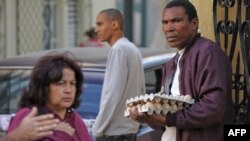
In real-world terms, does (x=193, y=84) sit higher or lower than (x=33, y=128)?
higher

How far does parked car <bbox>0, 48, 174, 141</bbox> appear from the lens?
6816mm

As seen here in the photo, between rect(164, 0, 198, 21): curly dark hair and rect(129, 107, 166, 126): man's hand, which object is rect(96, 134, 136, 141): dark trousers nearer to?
rect(129, 107, 166, 126): man's hand

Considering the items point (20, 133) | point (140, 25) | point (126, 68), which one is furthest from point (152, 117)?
point (140, 25)

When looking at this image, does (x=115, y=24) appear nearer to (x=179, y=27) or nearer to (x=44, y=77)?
(x=179, y=27)

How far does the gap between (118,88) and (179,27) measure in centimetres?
183

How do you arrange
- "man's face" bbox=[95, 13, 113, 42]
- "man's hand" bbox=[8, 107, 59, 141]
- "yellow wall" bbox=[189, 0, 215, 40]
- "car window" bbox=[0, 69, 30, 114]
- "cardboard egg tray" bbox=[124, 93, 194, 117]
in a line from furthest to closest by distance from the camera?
"car window" bbox=[0, 69, 30, 114] < "man's face" bbox=[95, 13, 113, 42] < "yellow wall" bbox=[189, 0, 215, 40] < "cardboard egg tray" bbox=[124, 93, 194, 117] < "man's hand" bbox=[8, 107, 59, 141]

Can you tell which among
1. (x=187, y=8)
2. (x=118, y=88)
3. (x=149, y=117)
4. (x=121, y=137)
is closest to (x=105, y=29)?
(x=118, y=88)

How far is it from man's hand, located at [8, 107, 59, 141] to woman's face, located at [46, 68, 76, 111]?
20 centimetres

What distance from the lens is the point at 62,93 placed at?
4078 mm

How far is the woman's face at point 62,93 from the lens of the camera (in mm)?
4066

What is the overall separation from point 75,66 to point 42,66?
0.61 feet

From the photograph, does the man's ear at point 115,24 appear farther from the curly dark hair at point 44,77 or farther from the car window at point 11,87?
the curly dark hair at point 44,77

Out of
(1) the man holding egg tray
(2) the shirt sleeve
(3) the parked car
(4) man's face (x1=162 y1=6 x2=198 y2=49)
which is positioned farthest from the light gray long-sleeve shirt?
(4) man's face (x1=162 y1=6 x2=198 y2=49)

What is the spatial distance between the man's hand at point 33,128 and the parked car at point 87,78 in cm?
260
